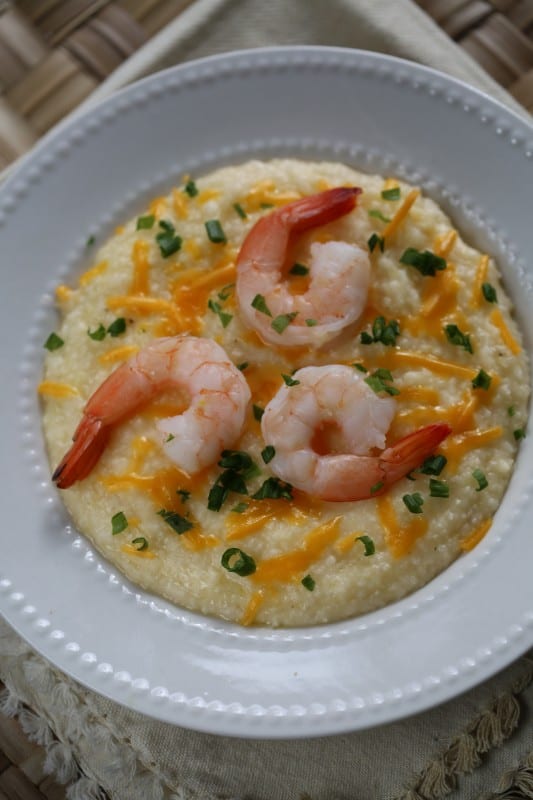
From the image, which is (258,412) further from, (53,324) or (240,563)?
(53,324)

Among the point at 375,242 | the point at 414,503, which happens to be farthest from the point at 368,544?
the point at 375,242

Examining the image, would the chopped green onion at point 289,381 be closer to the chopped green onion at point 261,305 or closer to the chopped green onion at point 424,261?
the chopped green onion at point 261,305

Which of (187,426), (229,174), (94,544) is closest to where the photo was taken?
(187,426)

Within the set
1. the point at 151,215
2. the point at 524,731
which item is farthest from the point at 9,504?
the point at 524,731

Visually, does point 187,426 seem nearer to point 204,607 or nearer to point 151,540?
point 151,540

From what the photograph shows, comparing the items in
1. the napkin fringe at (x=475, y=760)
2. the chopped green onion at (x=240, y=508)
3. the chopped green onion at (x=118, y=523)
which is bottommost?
the napkin fringe at (x=475, y=760)

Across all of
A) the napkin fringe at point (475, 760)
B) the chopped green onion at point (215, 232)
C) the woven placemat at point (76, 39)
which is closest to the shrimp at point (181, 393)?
the chopped green onion at point (215, 232)

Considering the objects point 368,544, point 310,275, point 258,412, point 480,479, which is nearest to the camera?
point 368,544
